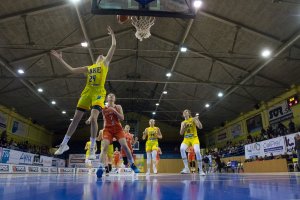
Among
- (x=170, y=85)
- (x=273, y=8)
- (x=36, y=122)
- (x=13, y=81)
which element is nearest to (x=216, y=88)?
(x=170, y=85)

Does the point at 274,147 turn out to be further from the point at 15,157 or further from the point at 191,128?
the point at 15,157

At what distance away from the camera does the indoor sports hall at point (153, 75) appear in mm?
5984

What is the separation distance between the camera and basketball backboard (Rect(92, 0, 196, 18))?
234 inches

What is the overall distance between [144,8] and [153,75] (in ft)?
57.9

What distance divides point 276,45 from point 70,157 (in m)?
30.4

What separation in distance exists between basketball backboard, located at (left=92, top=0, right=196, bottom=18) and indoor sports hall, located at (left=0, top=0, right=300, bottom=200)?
0.02 metres

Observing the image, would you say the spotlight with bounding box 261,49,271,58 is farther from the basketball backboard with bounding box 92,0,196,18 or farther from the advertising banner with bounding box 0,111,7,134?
the advertising banner with bounding box 0,111,7,134

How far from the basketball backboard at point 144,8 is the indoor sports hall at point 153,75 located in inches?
1.0

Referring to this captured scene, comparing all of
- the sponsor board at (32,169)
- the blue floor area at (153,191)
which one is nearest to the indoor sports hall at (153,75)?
the sponsor board at (32,169)

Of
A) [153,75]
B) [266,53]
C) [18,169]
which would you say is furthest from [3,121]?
[266,53]

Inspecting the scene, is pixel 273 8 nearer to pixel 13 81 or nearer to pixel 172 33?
pixel 172 33

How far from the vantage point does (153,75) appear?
77.9ft

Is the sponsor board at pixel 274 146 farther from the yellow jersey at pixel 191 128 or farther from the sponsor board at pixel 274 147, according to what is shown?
the yellow jersey at pixel 191 128

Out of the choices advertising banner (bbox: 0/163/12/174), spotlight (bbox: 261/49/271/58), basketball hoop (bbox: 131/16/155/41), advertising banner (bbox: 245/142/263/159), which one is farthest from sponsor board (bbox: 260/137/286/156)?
advertising banner (bbox: 0/163/12/174)
